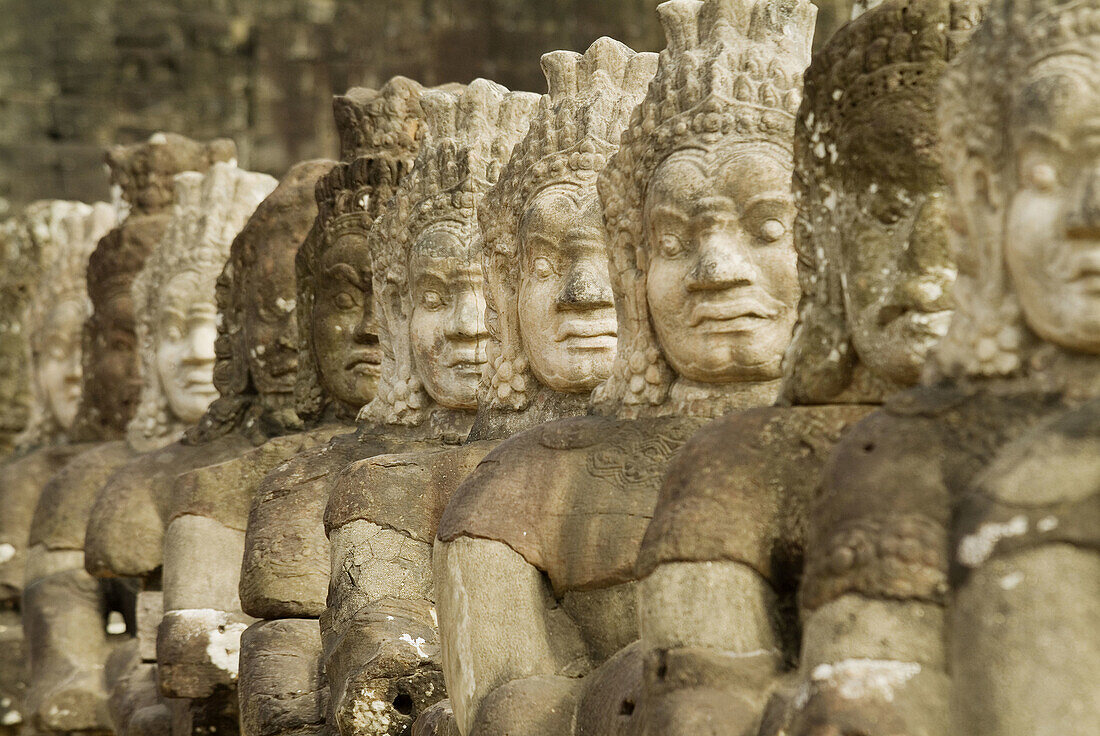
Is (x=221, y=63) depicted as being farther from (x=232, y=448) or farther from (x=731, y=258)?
(x=731, y=258)

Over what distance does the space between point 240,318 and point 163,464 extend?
33.0 inches

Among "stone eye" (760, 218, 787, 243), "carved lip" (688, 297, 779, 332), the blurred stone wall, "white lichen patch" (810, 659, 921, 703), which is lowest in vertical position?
"white lichen patch" (810, 659, 921, 703)

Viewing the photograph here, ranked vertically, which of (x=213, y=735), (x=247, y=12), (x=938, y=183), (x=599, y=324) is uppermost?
(x=247, y=12)

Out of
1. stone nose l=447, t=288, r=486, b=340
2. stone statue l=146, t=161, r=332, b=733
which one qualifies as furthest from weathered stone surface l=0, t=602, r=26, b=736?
stone nose l=447, t=288, r=486, b=340

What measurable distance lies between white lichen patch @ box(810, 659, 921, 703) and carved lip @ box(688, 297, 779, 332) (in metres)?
1.45

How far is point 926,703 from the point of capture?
3.27 metres

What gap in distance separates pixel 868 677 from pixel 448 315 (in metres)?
3.59

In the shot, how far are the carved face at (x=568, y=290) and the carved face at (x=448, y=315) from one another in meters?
0.90

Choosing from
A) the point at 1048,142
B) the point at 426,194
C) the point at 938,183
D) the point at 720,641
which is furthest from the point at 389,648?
the point at 1048,142

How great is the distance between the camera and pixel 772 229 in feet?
15.5

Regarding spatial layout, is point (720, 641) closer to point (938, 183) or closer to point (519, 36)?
point (938, 183)

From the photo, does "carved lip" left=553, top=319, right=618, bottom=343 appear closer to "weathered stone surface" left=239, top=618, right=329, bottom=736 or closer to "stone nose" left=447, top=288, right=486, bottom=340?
"stone nose" left=447, top=288, right=486, bottom=340

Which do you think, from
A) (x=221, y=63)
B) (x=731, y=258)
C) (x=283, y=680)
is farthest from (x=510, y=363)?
(x=221, y=63)

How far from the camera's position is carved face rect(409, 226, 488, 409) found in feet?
21.9
